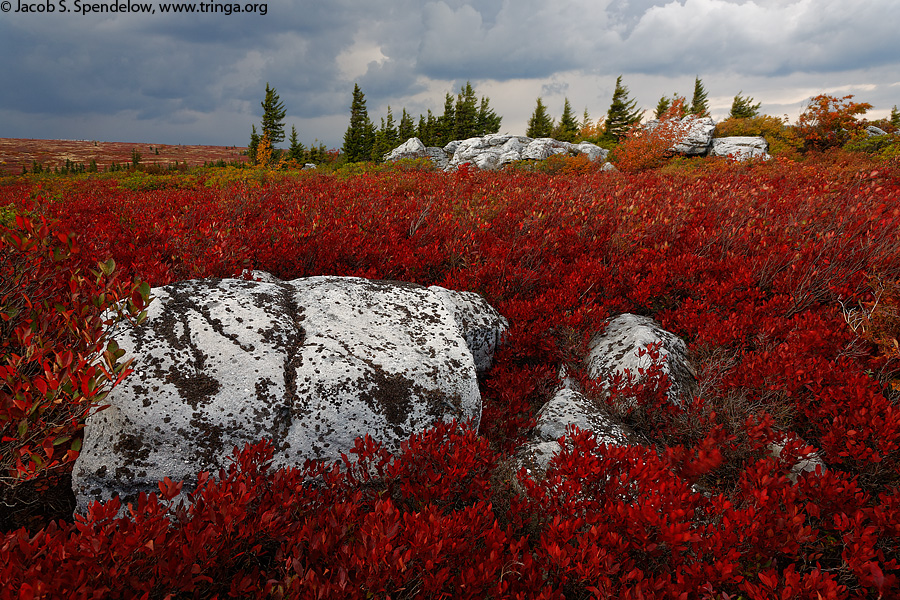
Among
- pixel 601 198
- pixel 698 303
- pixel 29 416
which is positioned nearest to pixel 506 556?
pixel 29 416

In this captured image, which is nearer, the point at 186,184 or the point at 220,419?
the point at 220,419

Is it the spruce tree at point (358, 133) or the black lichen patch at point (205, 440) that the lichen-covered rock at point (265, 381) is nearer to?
the black lichen patch at point (205, 440)

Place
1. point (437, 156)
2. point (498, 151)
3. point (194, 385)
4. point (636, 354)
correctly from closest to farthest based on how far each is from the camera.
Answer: point (194, 385), point (636, 354), point (498, 151), point (437, 156)

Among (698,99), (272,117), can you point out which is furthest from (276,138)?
(698,99)

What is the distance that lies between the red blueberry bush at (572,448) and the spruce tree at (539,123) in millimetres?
40616

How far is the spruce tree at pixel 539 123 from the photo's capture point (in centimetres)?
4428

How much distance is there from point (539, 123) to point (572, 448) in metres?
47.0

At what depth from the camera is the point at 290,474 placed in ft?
6.77

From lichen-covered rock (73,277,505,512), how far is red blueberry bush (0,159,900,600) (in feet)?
0.76

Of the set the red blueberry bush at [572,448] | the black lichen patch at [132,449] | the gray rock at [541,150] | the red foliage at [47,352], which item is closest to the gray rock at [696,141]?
the gray rock at [541,150]

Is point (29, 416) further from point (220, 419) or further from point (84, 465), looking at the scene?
point (220, 419)

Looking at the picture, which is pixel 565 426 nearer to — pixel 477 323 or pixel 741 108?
pixel 477 323

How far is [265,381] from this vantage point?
8.54 feet

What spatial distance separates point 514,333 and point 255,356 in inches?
94.2
